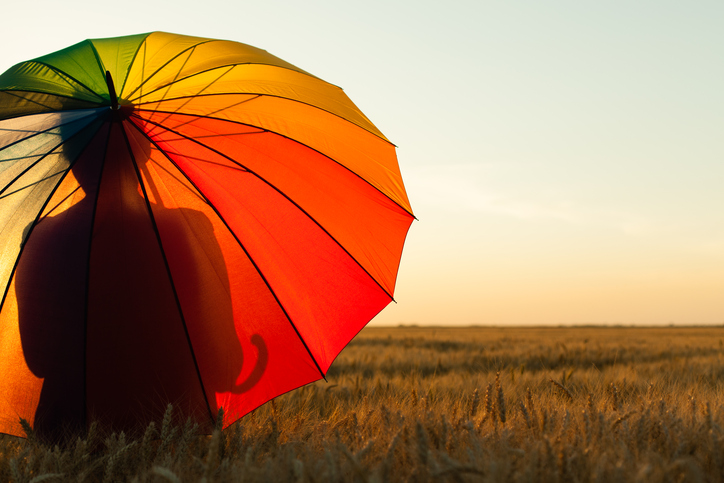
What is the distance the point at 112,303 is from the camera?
279 cm

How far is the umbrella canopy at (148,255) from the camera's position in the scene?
2.77m

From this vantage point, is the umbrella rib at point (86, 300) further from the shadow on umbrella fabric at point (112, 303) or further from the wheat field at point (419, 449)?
the wheat field at point (419, 449)

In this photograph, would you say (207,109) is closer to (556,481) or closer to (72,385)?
(72,385)

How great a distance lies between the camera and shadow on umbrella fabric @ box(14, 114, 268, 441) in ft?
9.15

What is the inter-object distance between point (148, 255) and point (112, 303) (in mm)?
338

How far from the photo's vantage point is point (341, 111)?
313cm

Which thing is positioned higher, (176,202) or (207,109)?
(207,109)

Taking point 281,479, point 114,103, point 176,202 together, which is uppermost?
point 114,103

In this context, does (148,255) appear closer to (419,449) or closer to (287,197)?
(287,197)

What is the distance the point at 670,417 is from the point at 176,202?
9.01 ft

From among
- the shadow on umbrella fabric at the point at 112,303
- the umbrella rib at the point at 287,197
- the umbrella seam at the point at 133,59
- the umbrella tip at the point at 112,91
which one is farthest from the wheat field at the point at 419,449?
the umbrella seam at the point at 133,59

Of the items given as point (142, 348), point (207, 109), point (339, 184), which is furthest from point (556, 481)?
point (207, 109)

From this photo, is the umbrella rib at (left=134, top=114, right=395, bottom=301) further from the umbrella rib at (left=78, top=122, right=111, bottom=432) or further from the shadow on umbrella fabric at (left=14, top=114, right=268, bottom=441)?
the umbrella rib at (left=78, top=122, right=111, bottom=432)

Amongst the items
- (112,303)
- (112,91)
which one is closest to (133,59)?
(112,91)
